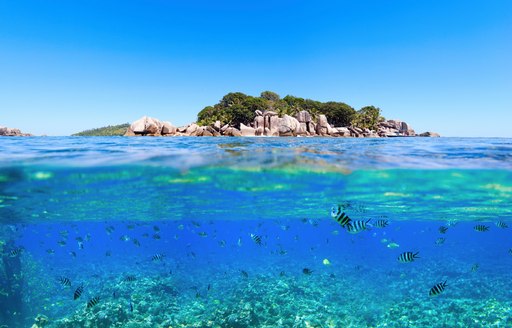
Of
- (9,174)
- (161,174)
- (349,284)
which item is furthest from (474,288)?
(9,174)

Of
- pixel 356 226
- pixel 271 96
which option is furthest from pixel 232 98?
pixel 356 226

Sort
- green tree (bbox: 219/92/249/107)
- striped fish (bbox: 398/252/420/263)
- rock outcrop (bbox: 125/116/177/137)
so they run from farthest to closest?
1. green tree (bbox: 219/92/249/107)
2. rock outcrop (bbox: 125/116/177/137)
3. striped fish (bbox: 398/252/420/263)

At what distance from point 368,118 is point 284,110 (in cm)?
2682

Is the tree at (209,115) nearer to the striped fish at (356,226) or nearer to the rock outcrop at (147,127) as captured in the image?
the rock outcrop at (147,127)

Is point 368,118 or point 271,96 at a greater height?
point 271,96

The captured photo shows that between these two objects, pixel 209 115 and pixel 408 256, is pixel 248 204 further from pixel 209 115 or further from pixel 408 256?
pixel 209 115

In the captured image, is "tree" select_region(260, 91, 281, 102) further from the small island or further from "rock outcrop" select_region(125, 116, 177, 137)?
"rock outcrop" select_region(125, 116, 177, 137)

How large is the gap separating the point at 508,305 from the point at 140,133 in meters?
51.5

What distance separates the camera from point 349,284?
18.1m

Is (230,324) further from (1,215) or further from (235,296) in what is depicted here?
(1,215)

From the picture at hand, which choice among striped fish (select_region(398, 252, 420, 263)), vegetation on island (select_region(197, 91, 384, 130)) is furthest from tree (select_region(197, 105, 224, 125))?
striped fish (select_region(398, 252, 420, 263))

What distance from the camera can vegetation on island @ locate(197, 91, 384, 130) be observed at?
78.2m

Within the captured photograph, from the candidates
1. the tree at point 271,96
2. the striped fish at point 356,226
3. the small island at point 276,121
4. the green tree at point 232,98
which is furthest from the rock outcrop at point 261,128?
the striped fish at point 356,226

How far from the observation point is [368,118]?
8938 centimetres
